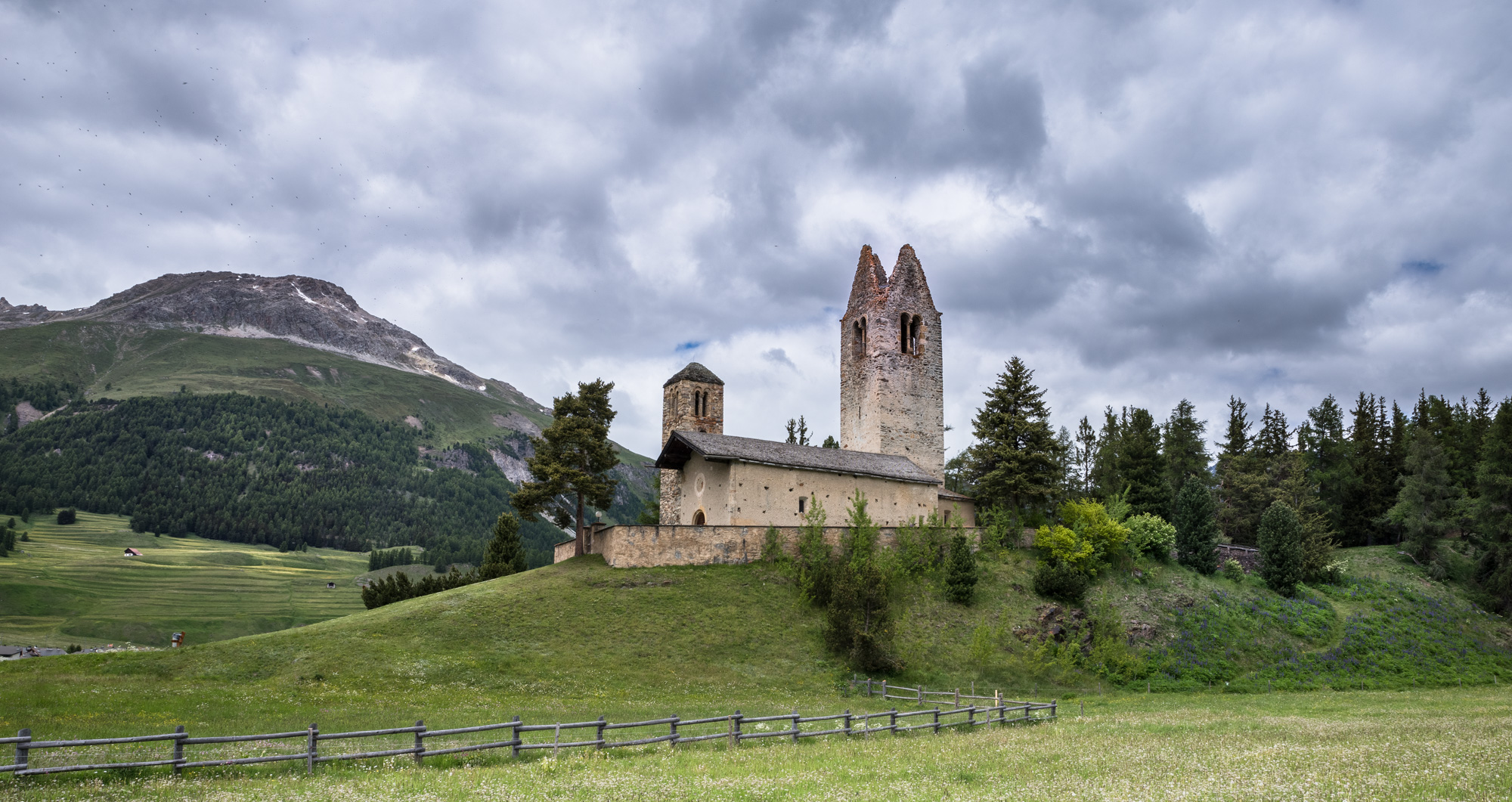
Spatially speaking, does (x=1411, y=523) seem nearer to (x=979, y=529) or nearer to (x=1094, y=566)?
(x=1094, y=566)

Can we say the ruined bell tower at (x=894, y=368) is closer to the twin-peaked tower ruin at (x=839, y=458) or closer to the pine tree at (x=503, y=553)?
the twin-peaked tower ruin at (x=839, y=458)

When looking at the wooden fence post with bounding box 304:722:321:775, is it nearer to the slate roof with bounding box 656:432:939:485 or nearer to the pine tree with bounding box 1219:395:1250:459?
the slate roof with bounding box 656:432:939:485

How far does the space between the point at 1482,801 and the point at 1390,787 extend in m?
1.21

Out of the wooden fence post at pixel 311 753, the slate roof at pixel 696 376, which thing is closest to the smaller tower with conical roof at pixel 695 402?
the slate roof at pixel 696 376

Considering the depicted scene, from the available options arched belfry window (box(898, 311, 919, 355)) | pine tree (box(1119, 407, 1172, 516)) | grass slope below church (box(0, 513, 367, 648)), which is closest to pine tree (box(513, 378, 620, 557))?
arched belfry window (box(898, 311, 919, 355))

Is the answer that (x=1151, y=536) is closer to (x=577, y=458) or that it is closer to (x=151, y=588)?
(x=577, y=458)

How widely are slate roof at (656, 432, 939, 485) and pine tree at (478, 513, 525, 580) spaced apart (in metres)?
12.9

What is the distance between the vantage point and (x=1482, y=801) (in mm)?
11602

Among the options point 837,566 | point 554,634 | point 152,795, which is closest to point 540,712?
point 554,634

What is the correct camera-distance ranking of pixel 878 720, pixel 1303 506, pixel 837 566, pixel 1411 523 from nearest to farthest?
1. pixel 878 720
2. pixel 837 566
3. pixel 1411 523
4. pixel 1303 506

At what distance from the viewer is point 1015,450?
4934 centimetres

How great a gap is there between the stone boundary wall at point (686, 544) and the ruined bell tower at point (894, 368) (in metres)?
14.5

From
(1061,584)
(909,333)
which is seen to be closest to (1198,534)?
(1061,584)

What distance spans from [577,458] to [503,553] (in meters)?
13.2
